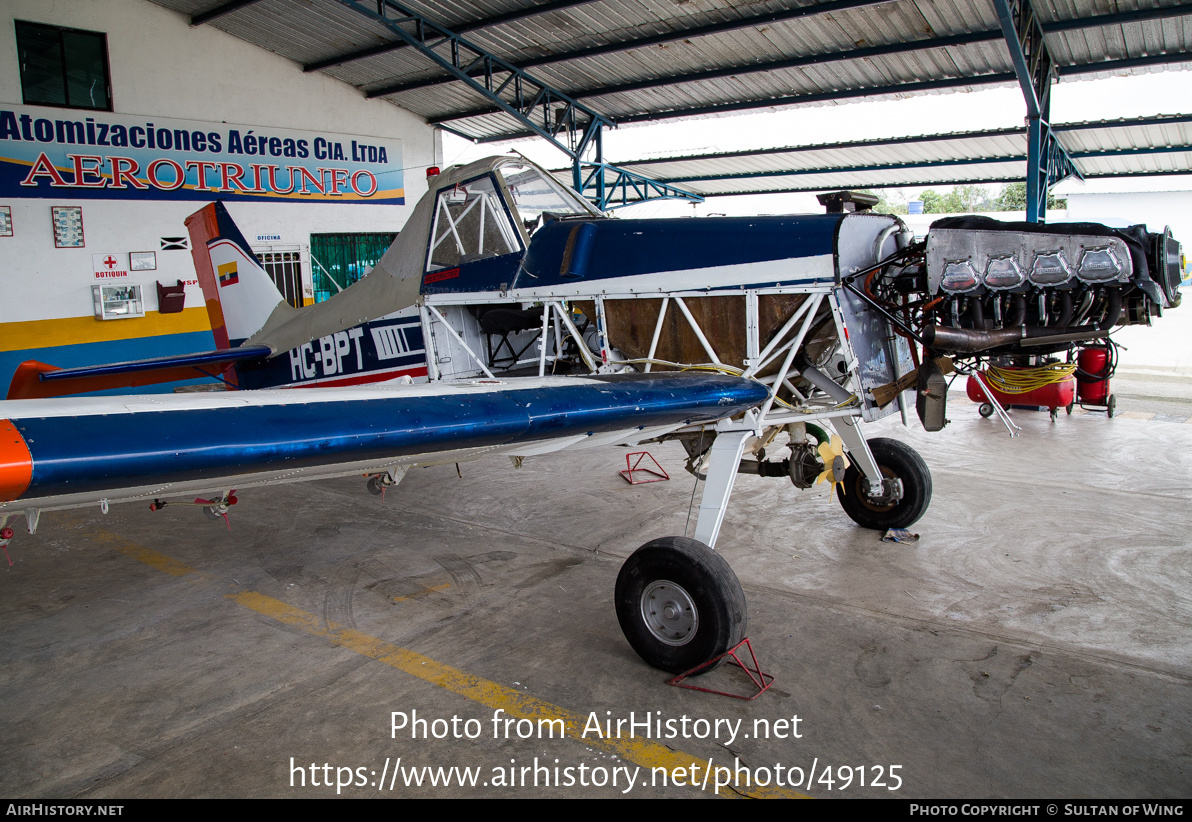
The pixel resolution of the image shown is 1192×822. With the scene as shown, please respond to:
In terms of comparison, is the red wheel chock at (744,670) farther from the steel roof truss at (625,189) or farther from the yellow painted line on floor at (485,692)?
the steel roof truss at (625,189)

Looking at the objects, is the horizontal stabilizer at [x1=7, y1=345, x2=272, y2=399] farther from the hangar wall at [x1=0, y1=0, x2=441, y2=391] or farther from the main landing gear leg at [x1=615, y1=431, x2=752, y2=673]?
the hangar wall at [x1=0, y1=0, x2=441, y2=391]

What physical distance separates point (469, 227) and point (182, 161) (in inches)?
356

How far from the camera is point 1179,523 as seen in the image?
17.3ft

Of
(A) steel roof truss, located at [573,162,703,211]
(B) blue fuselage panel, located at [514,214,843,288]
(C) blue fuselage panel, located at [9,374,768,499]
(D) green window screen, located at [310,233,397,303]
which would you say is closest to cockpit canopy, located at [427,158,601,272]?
(B) blue fuselage panel, located at [514,214,843,288]

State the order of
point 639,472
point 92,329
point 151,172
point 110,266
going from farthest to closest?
point 151,172
point 110,266
point 92,329
point 639,472

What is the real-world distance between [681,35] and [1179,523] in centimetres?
861

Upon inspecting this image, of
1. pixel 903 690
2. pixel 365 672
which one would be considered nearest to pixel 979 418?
pixel 903 690

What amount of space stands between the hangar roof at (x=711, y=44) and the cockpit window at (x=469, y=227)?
6.65 meters

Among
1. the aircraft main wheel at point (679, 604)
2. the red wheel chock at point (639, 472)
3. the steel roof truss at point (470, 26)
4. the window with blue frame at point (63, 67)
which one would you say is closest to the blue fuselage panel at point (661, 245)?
the aircraft main wheel at point (679, 604)

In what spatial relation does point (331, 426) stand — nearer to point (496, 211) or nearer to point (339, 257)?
point (496, 211)

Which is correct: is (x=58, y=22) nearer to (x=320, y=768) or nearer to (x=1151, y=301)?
(x=320, y=768)

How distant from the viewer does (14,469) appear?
6.21 feet

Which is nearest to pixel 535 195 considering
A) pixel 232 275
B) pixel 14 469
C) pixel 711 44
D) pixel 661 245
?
pixel 661 245

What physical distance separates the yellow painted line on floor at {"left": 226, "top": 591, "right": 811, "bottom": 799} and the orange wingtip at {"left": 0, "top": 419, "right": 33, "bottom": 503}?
6.19 ft
